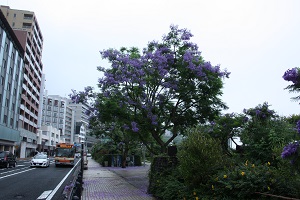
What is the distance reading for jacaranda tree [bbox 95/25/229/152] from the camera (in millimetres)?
15969

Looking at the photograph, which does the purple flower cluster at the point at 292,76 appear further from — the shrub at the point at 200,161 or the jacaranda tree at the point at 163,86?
the jacaranda tree at the point at 163,86

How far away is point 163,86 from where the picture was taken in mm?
16625

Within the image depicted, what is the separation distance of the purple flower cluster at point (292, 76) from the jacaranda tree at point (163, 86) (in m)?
10.6

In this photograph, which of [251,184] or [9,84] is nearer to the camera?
[251,184]

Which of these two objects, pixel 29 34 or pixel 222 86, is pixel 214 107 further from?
pixel 29 34

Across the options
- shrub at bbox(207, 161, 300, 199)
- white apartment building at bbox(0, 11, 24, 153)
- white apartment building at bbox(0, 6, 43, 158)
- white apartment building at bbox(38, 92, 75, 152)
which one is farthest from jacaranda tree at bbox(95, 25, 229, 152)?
white apartment building at bbox(38, 92, 75, 152)

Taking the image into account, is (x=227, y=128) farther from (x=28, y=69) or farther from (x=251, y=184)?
(x=28, y=69)

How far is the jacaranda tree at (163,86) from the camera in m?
16.0

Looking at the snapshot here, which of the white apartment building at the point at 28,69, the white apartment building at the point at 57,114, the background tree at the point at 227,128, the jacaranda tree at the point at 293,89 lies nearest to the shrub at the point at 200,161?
the background tree at the point at 227,128

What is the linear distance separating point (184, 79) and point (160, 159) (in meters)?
5.36

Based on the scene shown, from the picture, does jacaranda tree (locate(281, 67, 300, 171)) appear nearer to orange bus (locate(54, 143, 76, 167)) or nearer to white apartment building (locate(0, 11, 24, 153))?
orange bus (locate(54, 143, 76, 167))

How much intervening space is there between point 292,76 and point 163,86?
12.2 meters

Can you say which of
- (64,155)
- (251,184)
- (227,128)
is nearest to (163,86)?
(227,128)

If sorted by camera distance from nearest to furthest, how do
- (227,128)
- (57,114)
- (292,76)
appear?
(292,76) → (227,128) → (57,114)
